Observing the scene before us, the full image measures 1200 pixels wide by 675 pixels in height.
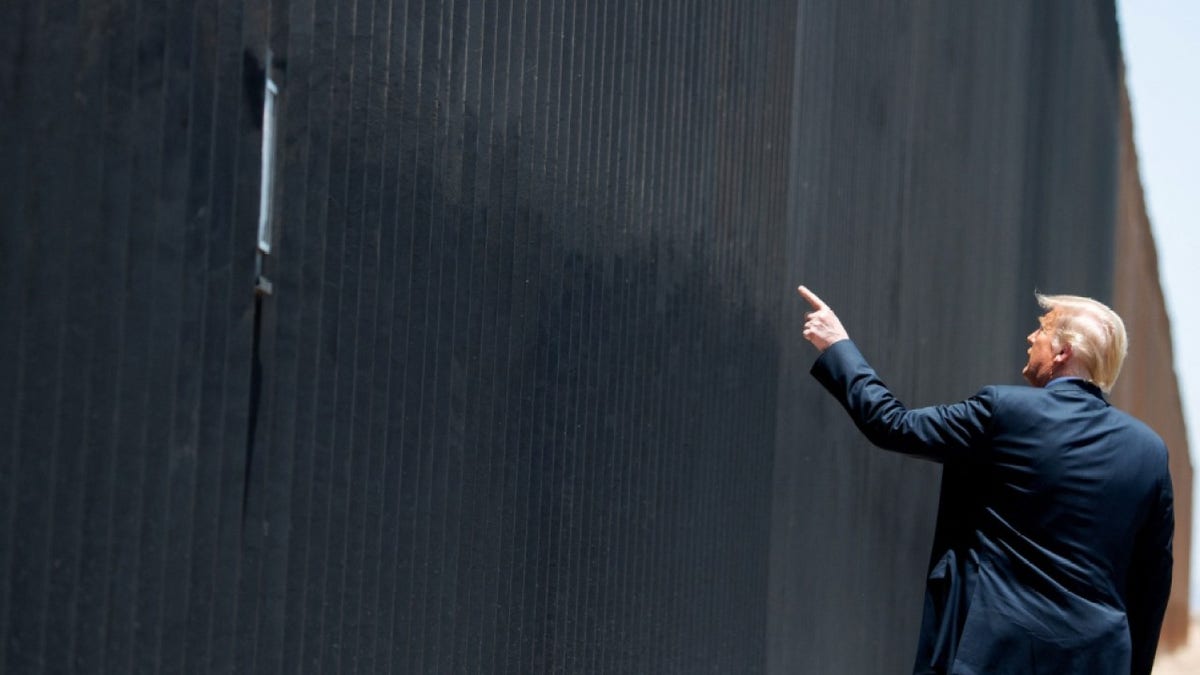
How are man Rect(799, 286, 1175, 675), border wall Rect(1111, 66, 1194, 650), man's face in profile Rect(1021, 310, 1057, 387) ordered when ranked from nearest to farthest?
man Rect(799, 286, 1175, 675) → man's face in profile Rect(1021, 310, 1057, 387) → border wall Rect(1111, 66, 1194, 650)

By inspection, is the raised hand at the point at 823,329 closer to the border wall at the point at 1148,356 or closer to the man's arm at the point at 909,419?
the man's arm at the point at 909,419

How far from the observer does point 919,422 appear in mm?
4871

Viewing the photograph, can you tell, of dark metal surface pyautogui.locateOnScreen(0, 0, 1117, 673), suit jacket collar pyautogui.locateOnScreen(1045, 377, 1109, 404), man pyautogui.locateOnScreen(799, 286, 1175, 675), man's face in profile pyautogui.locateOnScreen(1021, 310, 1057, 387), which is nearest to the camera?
dark metal surface pyautogui.locateOnScreen(0, 0, 1117, 673)

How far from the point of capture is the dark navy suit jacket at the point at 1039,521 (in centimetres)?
485

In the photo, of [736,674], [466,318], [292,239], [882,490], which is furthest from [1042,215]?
[292,239]

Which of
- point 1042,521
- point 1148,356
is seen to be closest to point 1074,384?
point 1042,521

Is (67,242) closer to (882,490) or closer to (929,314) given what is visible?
(882,490)

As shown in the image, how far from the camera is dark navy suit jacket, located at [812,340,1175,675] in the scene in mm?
4848

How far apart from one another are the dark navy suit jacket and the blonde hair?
81 millimetres

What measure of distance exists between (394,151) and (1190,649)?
18.0m

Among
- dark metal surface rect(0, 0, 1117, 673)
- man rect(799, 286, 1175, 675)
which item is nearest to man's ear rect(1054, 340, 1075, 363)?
man rect(799, 286, 1175, 675)

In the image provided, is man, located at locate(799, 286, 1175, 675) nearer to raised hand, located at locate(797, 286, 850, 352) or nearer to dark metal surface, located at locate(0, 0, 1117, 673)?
raised hand, located at locate(797, 286, 850, 352)

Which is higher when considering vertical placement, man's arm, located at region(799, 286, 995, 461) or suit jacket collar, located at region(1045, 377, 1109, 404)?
suit jacket collar, located at region(1045, 377, 1109, 404)

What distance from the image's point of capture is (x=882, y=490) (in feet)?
26.5
